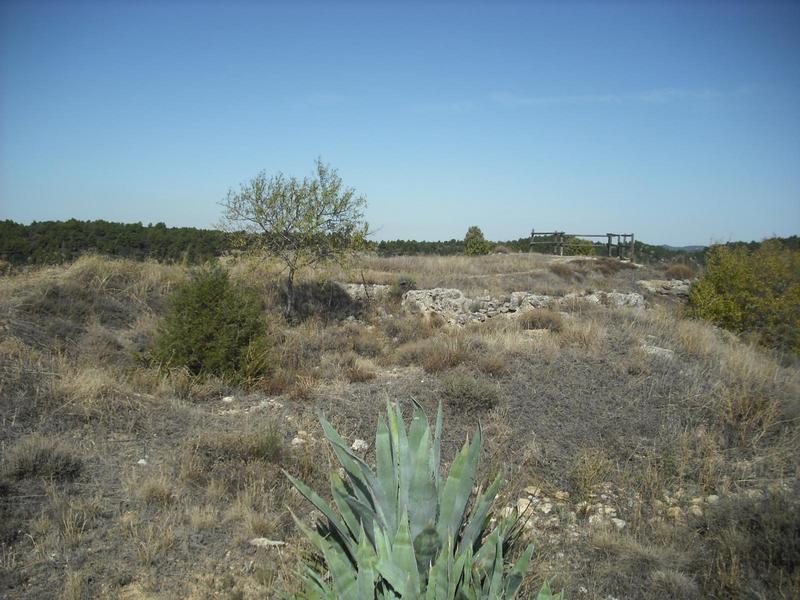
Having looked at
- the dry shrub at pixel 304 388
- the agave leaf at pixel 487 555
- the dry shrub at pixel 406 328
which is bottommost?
the dry shrub at pixel 304 388

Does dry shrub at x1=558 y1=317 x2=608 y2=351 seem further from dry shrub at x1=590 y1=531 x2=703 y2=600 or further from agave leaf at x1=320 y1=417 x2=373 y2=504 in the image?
agave leaf at x1=320 y1=417 x2=373 y2=504

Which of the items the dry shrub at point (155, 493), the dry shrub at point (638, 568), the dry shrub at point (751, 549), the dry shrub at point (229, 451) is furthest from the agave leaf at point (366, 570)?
the dry shrub at point (229, 451)

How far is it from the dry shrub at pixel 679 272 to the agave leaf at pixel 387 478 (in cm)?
2456

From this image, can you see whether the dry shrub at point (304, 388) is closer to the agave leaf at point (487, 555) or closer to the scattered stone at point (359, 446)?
the scattered stone at point (359, 446)

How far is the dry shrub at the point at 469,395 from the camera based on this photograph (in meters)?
6.59

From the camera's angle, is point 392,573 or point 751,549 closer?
point 392,573

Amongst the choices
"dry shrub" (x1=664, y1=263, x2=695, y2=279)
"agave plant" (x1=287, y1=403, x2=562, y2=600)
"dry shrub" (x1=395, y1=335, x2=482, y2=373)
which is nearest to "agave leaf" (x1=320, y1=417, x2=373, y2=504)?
"agave plant" (x1=287, y1=403, x2=562, y2=600)

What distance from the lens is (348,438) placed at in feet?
18.9

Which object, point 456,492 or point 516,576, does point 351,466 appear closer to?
point 456,492

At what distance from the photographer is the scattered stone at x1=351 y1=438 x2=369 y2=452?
5520 millimetres

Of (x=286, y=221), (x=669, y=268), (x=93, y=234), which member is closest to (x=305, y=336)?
(x=286, y=221)

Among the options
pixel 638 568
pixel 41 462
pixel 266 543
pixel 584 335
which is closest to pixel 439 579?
pixel 266 543

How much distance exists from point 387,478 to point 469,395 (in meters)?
4.17

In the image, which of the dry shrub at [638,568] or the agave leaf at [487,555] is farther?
the dry shrub at [638,568]
